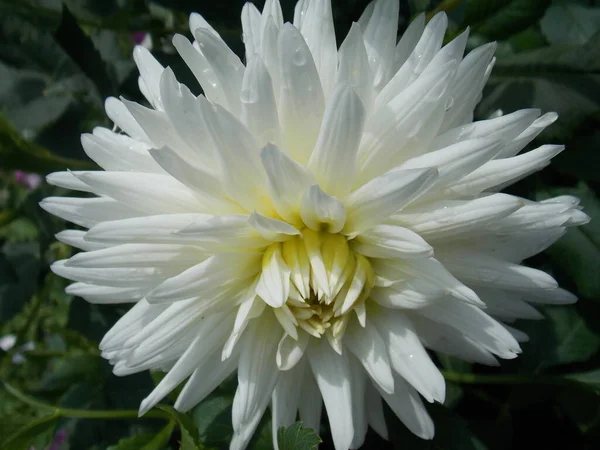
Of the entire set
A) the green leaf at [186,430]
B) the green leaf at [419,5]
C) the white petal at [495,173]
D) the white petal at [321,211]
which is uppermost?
the green leaf at [419,5]

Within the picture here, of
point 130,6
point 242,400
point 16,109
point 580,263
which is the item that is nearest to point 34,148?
point 16,109

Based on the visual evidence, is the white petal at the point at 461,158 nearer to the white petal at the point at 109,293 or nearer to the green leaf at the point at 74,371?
the white petal at the point at 109,293

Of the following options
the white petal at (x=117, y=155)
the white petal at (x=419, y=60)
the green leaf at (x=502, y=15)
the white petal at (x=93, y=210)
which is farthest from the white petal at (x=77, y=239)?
the green leaf at (x=502, y=15)

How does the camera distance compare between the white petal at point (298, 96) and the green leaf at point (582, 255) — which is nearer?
the white petal at point (298, 96)

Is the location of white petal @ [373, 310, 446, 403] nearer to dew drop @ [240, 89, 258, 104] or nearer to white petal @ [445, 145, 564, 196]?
white petal @ [445, 145, 564, 196]

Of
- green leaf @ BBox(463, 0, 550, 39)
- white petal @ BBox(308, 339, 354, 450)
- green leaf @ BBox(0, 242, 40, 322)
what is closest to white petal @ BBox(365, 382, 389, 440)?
white petal @ BBox(308, 339, 354, 450)

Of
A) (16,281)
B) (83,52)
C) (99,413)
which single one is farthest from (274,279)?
(16,281)

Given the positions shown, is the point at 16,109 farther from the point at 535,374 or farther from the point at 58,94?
the point at 535,374
